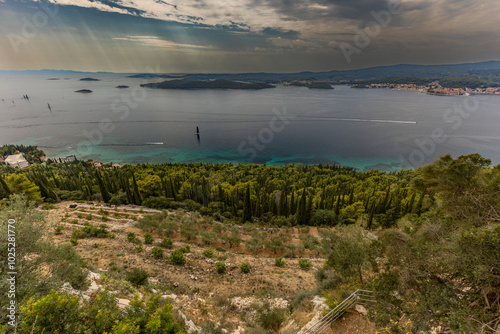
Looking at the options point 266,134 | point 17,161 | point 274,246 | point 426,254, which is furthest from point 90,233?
point 266,134

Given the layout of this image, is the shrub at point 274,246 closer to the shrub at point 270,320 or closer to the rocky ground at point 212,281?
the rocky ground at point 212,281

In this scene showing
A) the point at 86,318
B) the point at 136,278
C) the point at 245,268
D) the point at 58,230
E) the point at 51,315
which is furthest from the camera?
the point at 58,230

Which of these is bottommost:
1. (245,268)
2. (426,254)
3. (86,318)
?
(245,268)

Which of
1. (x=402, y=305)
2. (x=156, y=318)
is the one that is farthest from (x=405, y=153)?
(x=156, y=318)

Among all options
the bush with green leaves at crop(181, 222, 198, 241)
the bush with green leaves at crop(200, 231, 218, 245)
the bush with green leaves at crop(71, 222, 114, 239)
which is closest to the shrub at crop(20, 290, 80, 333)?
the bush with green leaves at crop(200, 231, 218, 245)

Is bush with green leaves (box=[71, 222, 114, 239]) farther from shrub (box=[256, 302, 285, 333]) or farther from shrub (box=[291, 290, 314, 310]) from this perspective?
shrub (box=[291, 290, 314, 310])

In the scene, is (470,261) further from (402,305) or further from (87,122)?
(87,122)

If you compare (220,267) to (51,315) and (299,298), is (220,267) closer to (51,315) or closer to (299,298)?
(299,298)
